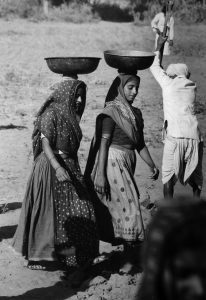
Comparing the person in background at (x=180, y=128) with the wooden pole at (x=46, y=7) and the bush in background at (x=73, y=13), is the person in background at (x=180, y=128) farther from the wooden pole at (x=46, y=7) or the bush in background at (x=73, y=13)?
the wooden pole at (x=46, y=7)

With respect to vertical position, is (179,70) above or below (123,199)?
above

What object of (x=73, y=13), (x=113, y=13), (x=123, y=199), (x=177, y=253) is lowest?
(x=113, y=13)

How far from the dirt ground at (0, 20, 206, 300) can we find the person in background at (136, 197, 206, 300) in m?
3.58

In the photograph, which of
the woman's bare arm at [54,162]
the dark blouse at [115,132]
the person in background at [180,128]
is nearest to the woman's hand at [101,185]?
the dark blouse at [115,132]

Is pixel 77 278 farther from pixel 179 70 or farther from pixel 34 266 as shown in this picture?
pixel 179 70

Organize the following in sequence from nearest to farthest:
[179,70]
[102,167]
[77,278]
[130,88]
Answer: [77,278] → [102,167] → [130,88] → [179,70]

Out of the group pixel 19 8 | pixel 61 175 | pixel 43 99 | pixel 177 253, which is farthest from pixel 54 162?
pixel 19 8

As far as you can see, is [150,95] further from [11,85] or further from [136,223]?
[136,223]

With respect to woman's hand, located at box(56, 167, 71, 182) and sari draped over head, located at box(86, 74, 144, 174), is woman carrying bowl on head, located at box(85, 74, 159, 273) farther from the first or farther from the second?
woman's hand, located at box(56, 167, 71, 182)

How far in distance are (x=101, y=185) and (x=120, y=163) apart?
258mm

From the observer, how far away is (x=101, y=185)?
18.1 feet

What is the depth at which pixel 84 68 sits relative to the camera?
5539 millimetres

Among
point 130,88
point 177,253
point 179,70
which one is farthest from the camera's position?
point 179,70

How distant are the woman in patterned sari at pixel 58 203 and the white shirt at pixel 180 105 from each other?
4.81ft
